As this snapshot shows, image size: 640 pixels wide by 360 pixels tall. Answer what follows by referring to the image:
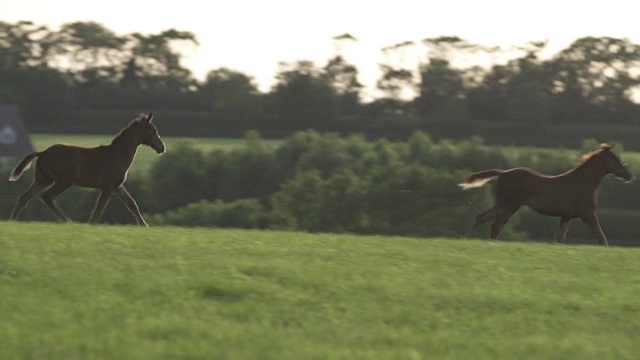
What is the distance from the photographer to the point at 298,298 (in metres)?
14.1

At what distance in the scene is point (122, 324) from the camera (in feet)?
41.8

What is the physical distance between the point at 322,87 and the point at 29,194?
110 metres

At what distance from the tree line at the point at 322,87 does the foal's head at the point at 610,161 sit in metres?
97.3

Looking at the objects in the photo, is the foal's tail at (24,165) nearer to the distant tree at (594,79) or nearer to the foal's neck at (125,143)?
the foal's neck at (125,143)

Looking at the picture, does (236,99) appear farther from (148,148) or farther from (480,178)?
(480,178)

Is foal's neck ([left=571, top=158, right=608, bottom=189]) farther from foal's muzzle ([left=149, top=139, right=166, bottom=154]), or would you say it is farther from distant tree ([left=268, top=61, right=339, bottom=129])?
distant tree ([left=268, top=61, right=339, bottom=129])

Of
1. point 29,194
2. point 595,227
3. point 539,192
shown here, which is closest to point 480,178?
point 539,192

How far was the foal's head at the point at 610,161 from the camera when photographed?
2311 cm

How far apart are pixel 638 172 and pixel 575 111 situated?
1967 centimetres

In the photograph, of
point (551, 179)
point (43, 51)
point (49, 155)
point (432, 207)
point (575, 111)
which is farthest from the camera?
point (575, 111)

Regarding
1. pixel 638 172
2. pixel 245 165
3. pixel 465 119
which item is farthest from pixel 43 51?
pixel 638 172

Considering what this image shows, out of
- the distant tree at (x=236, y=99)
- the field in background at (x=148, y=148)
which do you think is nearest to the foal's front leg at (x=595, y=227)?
the field in background at (x=148, y=148)

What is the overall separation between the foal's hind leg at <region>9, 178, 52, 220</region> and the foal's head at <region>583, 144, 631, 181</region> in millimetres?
8616

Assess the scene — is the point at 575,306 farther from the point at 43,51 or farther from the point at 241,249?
the point at 43,51
